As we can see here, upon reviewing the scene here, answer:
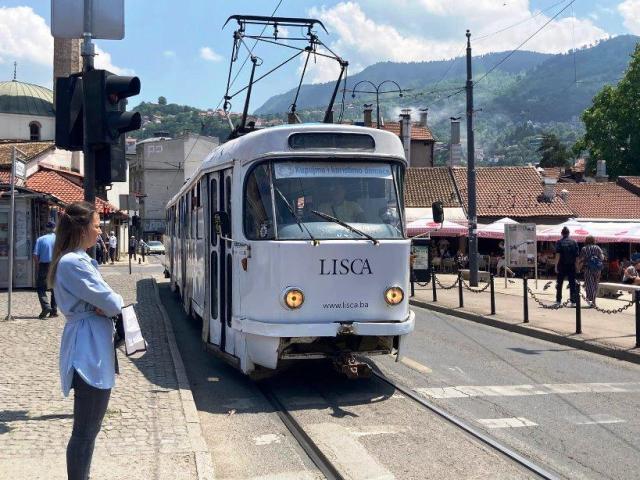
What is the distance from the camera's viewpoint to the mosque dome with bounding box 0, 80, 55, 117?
62.4m

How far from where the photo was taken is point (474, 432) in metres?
6.73

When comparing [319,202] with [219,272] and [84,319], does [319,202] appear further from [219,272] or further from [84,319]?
[84,319]

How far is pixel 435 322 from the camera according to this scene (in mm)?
15492

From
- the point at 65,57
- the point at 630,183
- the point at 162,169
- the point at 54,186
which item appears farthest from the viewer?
the point at 162,169

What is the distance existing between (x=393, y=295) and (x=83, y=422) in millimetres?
4467

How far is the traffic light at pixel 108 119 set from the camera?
7.12 meters

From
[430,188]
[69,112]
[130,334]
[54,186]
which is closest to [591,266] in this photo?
[69,112]

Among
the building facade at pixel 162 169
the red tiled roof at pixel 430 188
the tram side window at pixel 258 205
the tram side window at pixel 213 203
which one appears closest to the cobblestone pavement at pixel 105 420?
the tram side window at pixel 213 203

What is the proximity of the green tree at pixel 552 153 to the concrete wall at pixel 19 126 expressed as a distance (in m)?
70.5

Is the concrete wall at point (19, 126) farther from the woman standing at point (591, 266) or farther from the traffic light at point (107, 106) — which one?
the traffic light at point (107, 106)

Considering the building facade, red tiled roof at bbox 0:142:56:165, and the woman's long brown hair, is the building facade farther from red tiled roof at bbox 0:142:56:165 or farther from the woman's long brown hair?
the woman's long brown hair

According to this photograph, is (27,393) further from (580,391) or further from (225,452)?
(580,391)

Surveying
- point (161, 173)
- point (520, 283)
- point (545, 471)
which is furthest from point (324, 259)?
point (161, 173)

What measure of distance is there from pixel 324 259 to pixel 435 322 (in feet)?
26.3
